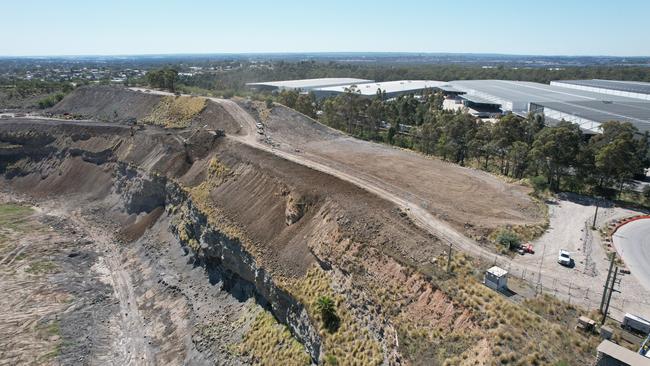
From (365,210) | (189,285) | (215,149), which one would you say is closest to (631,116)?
(365,210)

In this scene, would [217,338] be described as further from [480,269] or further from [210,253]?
[480,269]

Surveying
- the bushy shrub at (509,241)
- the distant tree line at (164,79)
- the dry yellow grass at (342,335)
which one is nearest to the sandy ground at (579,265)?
the bushy shrub at (509,241)

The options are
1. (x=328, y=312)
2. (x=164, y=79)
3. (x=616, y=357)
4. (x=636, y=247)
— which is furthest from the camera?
(x=164, y=79)

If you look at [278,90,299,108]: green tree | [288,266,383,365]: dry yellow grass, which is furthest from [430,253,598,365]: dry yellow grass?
[278,90,299,108]: green tree

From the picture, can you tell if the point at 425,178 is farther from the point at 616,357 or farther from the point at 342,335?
the point at 616,357

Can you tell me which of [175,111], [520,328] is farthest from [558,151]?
[175,111]
